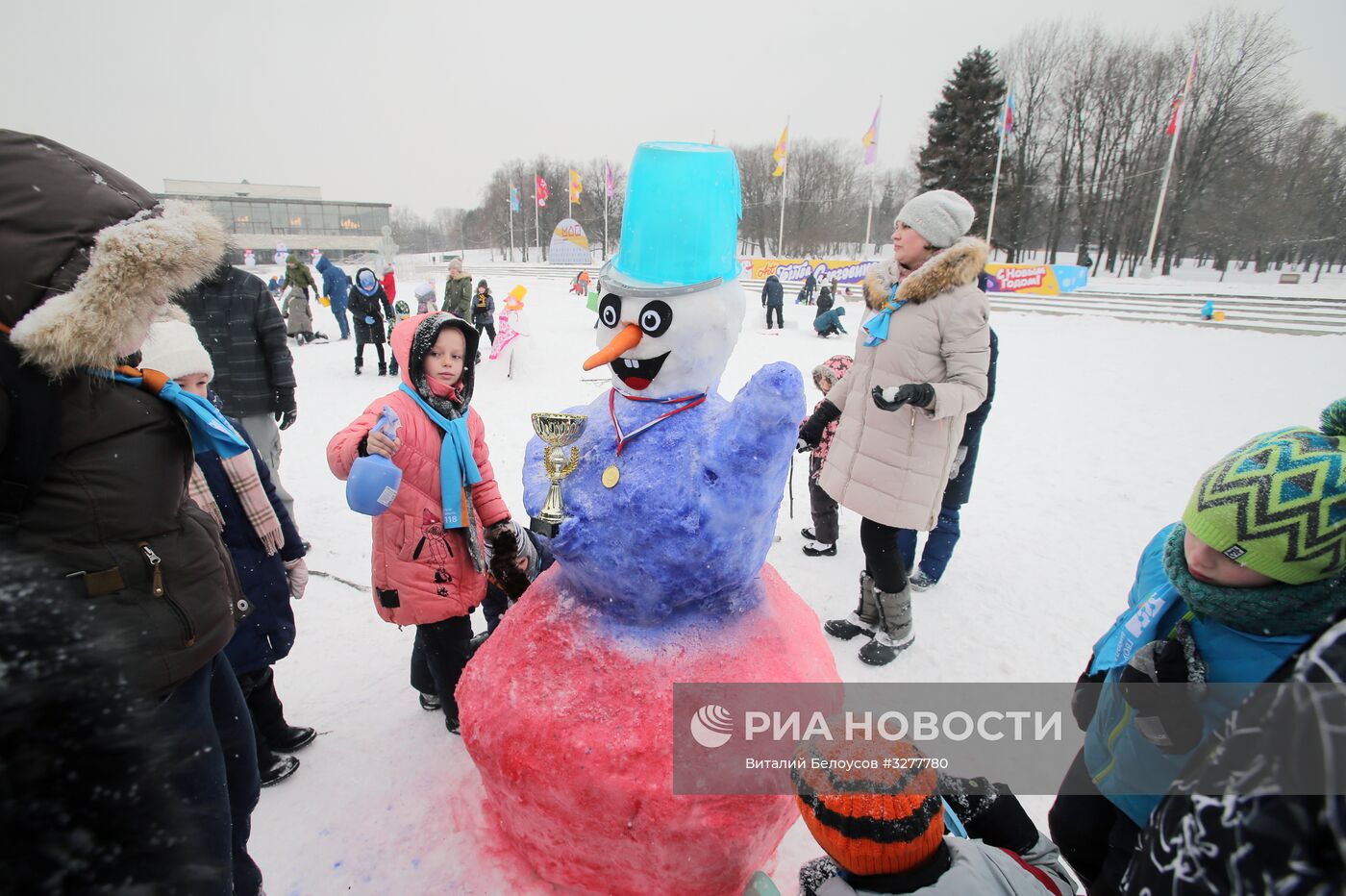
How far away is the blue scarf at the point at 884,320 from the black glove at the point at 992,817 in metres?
2.00

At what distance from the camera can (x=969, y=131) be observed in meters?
29.4

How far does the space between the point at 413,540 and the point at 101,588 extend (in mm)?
1076

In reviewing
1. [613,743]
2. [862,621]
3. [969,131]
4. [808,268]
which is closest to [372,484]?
[613,743]

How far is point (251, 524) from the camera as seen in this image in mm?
2244

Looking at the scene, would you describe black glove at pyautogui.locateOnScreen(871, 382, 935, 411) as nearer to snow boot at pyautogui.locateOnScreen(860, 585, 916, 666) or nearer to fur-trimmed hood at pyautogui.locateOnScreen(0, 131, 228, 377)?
snow boot at pyautogui.locateOnScreen(860, 585, 916, 666)

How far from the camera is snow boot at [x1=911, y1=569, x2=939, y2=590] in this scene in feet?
12.8

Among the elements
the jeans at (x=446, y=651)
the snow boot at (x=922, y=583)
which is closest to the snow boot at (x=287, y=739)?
the jeans at (x=446, y=651)

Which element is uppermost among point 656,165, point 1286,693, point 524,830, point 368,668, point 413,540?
point 656,165

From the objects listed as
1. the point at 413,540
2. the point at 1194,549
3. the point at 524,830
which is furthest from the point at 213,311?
the point at 1194,549

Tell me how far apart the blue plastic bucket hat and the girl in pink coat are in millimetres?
910

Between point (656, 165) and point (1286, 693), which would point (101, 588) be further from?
point (1286, 693)

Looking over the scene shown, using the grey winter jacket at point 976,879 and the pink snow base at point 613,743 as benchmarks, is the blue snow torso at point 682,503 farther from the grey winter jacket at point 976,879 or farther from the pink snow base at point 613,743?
the grey winter jacket at point 976,879

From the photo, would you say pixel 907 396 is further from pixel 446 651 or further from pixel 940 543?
pixel 446 651

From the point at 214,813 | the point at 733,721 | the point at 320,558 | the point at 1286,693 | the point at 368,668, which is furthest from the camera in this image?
the point at 320,558
